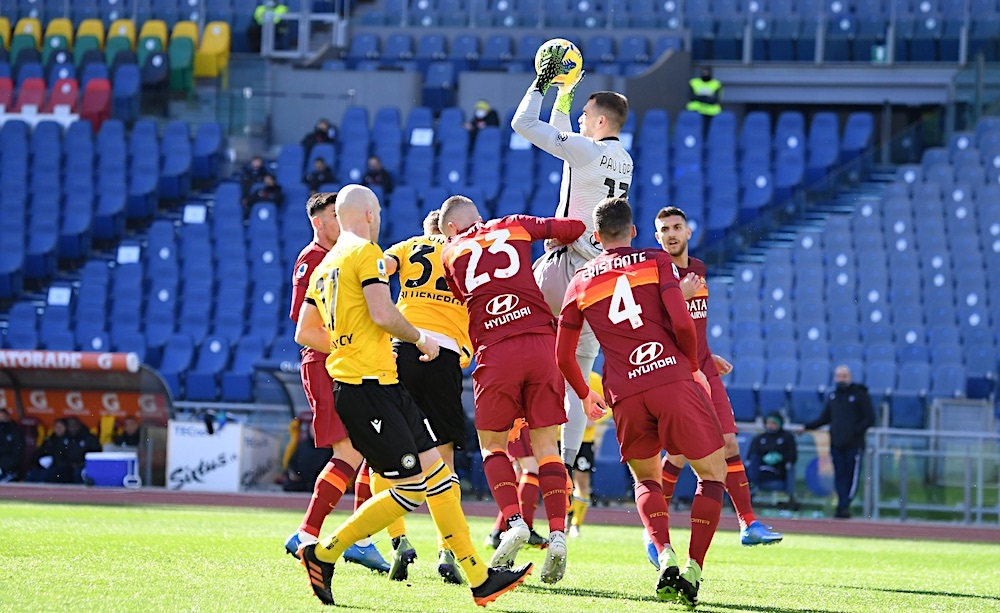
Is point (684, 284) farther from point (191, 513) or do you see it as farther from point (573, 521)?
point (191, 513)

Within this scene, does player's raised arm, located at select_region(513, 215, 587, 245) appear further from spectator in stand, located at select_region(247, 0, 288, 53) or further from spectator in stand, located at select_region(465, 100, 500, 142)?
spectator in stand, located at select_region(247, 0, 288, 53)

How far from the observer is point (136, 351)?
2303 centimetres

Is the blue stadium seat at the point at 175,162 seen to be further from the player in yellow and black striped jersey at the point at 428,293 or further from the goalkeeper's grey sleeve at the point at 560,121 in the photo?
the player in yellow and black striped jersey at the point at 428,293

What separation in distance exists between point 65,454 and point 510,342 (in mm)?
12352

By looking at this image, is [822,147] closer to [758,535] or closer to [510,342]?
[758,535]

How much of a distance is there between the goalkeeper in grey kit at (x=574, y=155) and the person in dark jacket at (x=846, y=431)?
8.63 metres

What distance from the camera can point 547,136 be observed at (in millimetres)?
9398

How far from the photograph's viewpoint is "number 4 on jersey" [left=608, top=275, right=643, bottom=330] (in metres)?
7.82

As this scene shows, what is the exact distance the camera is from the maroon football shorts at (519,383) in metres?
8.58

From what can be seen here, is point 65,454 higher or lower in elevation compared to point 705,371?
lower

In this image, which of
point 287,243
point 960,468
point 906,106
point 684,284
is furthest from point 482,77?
point 684,284

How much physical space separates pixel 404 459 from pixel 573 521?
229 inches

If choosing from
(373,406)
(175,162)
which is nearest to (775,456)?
(373,406)

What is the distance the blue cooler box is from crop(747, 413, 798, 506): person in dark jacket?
7650 mm
